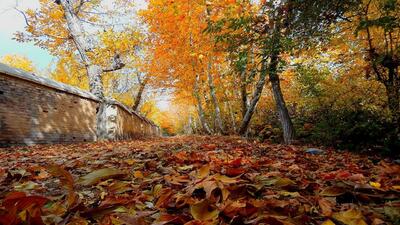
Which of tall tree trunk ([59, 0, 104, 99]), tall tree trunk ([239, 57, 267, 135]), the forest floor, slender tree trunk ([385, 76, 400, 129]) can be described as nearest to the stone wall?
tall tree trunk ([59, 0, 104, 99])

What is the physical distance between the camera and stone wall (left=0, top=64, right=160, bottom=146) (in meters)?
8.19

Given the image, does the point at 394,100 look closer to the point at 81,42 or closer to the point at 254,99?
the point at 254,99

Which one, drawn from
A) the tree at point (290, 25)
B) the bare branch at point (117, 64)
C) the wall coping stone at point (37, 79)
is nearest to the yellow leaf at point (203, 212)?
the tree at point (290, 25)

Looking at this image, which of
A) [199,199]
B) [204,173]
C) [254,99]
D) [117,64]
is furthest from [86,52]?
[199,199]

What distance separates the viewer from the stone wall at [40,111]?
8.19 m

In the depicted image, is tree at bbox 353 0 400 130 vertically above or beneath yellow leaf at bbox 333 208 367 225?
above

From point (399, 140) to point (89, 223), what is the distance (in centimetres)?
637

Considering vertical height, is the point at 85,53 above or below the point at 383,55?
above

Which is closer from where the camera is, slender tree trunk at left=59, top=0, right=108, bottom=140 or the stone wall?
the stone wall

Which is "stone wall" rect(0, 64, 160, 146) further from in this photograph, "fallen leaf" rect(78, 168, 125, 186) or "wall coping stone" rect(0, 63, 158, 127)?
"fallen leaf" rect(78, 168, 125, 186)

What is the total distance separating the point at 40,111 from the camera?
9438mm

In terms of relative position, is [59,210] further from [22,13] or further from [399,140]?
[22,13]

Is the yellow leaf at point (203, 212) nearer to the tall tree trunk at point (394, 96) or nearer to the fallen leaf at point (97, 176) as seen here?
the fallen leaf at point (97, 176)

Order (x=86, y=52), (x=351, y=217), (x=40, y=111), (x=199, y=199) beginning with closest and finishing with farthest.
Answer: (x=351, y=217) < (x=199, y=199) < (x=40, y=111) < (x=86, y=52)
